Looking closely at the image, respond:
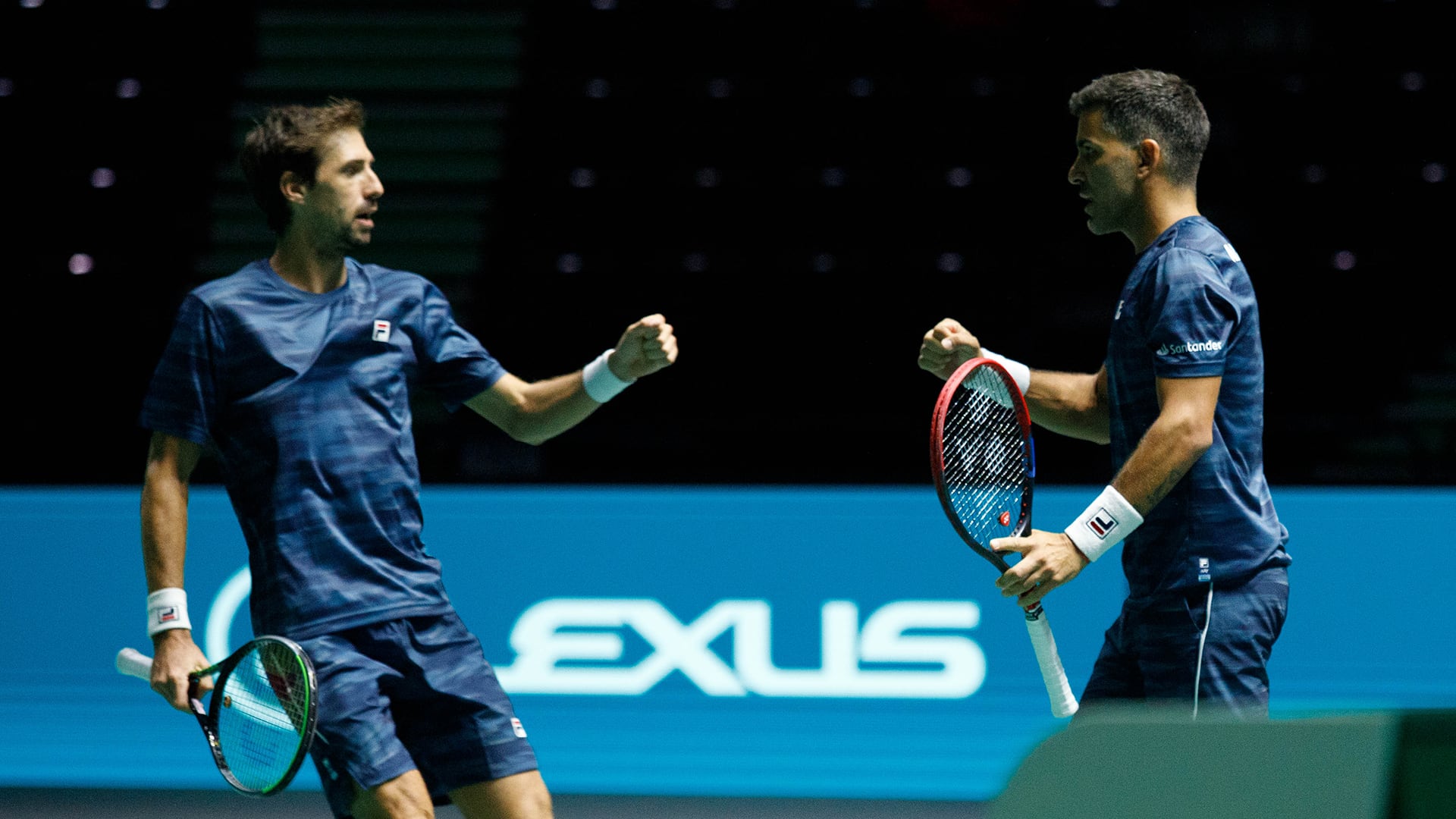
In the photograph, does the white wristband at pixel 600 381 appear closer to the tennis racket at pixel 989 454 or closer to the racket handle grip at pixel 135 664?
the tennis racket at pixel 989 454

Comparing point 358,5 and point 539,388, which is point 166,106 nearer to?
point 358,5

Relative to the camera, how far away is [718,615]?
5254 mm

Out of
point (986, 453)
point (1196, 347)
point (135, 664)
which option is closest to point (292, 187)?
point (135, 664)

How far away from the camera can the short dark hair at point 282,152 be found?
3262 millimetres

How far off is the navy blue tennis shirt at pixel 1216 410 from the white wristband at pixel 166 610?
5.36ft

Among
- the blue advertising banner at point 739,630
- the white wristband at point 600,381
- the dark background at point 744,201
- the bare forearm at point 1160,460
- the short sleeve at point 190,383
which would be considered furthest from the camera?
the dark background at point 744,201

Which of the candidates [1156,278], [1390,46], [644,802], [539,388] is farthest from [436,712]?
[1390,46]

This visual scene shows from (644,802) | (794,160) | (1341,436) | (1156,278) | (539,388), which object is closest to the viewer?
(1156,278)

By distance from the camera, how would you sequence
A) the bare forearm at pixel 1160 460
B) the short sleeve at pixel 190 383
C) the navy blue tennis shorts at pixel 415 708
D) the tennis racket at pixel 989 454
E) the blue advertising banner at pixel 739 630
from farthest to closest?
the blue advertising banner at pixel 739 630 → the tennis racket at pixel 989 454 → the short sleeve at pixel 190 383 → the navy blue tennis shorts at pixel 415 708 → the bare forearm at pixel 1160 460

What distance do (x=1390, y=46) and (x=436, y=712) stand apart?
5.54 meters

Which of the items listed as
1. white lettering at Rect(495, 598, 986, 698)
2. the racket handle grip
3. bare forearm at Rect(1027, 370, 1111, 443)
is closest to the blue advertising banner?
white lettering at Rect(495, 598, 986, 698)

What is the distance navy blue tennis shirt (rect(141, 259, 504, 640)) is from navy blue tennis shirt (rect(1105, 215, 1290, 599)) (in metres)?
1.24

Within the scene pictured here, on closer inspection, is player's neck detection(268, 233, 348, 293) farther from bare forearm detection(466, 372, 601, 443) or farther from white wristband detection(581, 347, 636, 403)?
white wristband detection(581, 347, 636, 403)

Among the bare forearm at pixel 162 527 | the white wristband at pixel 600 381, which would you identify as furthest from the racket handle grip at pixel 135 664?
the white wristband at pixel 600 381
